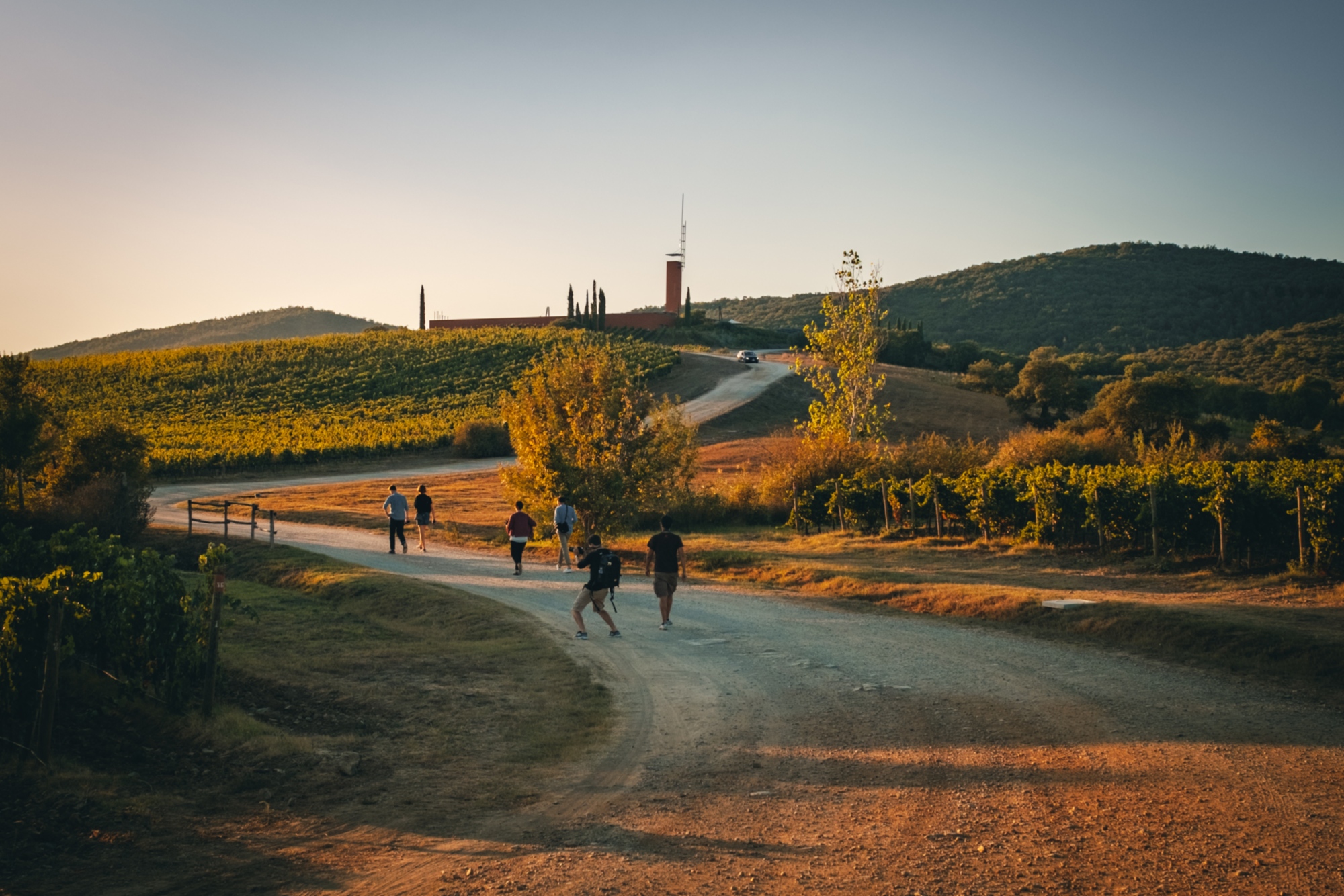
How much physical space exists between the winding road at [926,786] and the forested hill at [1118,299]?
90934 mm

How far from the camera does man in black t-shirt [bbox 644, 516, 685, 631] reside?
15.2 m

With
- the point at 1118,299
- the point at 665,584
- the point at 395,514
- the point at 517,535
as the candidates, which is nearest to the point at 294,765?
the point at 665,584

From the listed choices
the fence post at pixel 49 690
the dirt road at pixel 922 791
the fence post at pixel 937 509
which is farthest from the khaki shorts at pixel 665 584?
the fence post at pixel 937 509

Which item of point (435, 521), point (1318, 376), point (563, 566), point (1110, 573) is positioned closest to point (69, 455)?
point (435, 521)

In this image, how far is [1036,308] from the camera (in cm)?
13362

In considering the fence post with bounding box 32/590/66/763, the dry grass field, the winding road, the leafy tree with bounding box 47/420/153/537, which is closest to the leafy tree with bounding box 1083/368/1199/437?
the winding road

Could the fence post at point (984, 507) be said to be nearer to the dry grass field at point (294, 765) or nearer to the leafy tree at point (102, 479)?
the dry grass field at point (294, 765)

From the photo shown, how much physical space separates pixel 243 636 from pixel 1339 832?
14.4m

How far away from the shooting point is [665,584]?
598 inches

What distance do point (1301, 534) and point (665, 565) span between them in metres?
11.3

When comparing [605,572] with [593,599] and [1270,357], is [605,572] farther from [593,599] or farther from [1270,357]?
[1270,357]

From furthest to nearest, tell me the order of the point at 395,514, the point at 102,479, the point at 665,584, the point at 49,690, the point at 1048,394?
1. the point at 1048,394
2. the point at 102,479
3. the point at 395,514
4. the point at 665,584
5. the point at 49,690

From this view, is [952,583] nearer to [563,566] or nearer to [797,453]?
[563,566]

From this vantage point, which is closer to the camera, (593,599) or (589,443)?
(593,599)
